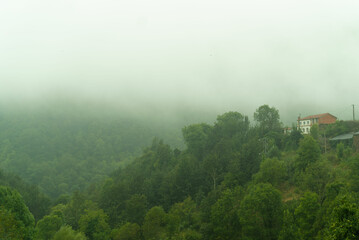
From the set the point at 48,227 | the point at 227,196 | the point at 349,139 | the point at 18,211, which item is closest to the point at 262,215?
the point at 227,196

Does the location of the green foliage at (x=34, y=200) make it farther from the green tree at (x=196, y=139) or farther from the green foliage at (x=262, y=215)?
the green foliage at (x=262, y=215)

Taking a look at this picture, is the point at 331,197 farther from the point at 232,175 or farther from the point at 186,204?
the point at 186,204

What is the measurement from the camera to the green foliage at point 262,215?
3268 cm

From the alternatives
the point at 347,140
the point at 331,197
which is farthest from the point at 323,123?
the point at 331,197

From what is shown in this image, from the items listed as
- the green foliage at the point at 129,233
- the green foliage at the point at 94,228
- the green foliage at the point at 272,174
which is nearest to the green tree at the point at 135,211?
the green foliage at the point at 94,228

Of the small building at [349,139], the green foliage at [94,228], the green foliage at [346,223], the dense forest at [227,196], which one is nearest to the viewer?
the green foliage at [346,223]

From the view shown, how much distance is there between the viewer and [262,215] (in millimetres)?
33750

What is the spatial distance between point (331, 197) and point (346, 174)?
9602mm

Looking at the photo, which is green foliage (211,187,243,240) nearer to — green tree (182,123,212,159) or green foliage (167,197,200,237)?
green foliage (167,197,200,237)

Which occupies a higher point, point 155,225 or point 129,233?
point 155,225

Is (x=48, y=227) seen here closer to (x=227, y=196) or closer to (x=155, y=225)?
(x=155, y=225)

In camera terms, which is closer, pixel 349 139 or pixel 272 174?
pixel 272 174

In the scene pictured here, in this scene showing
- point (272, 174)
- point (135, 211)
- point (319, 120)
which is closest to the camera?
point (272, 174)

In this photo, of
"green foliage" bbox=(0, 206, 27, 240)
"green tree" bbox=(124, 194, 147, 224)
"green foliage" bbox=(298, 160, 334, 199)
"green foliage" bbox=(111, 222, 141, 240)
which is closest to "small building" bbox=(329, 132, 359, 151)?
"green foliage" bbox=(298, 160, 334, 199)
